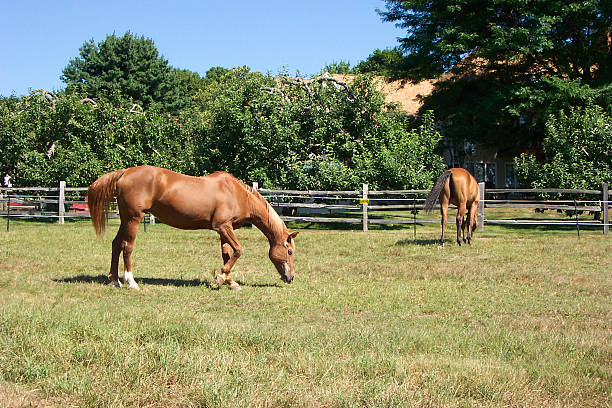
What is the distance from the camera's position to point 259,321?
6809mm

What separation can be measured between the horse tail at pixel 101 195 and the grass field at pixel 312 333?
3.28 feet

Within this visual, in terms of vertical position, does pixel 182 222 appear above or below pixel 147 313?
above

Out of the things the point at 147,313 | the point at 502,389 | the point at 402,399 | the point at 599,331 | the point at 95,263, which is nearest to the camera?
the point at 402,399

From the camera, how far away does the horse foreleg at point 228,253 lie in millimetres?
8922

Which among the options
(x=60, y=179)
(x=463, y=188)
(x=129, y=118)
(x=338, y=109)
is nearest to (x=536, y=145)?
(x=338, y=109)

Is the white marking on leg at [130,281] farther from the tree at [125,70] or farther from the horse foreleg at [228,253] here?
the tree at [125,70]

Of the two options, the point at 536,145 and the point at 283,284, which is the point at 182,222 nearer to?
the point at 283,284

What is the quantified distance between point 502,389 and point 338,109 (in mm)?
18535

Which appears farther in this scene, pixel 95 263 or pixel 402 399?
pixel 95 263

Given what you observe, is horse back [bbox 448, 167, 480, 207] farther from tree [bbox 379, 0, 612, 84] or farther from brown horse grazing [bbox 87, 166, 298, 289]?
tree [bbox 379, 0, 612, 84]

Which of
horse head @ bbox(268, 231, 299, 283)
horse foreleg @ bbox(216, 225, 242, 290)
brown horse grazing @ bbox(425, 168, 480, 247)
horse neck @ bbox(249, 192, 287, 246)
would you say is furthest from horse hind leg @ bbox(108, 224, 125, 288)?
brown horse grazing @ bbox(425, 168, 480, 247)

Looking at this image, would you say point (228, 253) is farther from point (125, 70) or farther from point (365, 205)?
point (125, 70)

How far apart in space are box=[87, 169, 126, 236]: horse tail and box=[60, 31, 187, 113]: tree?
3621 centimetres

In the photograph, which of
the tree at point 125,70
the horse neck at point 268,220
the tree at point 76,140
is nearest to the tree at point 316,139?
the tree at point 76,140
